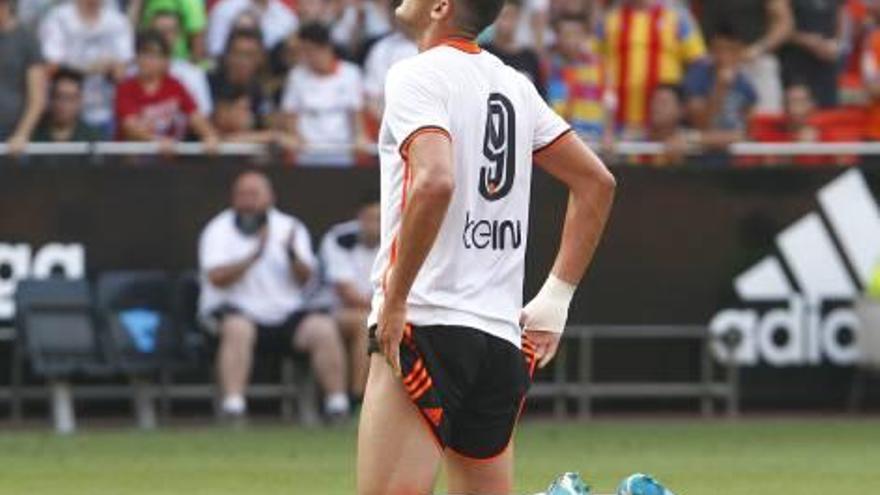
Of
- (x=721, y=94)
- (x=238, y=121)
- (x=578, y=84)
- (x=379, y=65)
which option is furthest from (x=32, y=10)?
(x=721, y=94)

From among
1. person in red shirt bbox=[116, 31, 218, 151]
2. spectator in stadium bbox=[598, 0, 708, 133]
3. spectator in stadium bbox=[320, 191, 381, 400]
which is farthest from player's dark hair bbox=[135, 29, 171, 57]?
spectator in stadium bbox=[598, 0, 708, 133]

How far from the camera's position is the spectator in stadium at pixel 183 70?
17578 millimetres

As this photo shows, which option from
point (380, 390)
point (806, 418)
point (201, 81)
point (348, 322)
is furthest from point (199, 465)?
point (380, 390)

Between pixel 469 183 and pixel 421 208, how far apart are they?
0.33 metres

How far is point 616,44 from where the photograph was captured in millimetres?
18312

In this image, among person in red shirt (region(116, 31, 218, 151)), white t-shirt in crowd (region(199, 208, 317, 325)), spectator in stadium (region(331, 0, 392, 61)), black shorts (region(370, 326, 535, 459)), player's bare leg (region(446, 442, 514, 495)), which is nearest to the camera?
black shorts (region(370, 326, 535, 459))

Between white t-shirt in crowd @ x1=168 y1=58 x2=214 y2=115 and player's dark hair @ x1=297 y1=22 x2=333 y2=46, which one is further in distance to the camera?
white t-shirt in crowd @ x1=168 y1=58 x2=214 y2=115

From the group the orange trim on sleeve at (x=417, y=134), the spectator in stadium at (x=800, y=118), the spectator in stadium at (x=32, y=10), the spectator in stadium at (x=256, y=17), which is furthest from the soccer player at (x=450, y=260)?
the spectator in stadium at (x=256, y=17)

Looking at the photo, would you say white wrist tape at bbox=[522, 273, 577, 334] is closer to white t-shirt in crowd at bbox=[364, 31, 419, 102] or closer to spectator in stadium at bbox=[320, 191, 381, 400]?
spectator in stadium at bbox=[320, 191, 381, 400]

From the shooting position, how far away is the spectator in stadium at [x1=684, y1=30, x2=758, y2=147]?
18188 mm

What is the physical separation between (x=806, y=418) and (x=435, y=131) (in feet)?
37.8

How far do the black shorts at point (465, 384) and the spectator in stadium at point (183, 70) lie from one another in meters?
10.6

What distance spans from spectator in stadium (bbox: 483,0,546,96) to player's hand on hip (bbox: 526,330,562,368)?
33.3 feet

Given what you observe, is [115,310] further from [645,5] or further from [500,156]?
[500,156]
